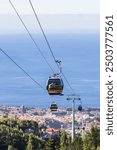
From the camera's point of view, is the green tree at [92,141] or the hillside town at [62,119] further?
→ the hillside town at [62,119]

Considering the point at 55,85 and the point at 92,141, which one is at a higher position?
the point at 55,85

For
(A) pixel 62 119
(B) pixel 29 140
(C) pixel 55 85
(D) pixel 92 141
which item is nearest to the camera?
(C) pixel 55 85

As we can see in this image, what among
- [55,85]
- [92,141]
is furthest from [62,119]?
[55,85]

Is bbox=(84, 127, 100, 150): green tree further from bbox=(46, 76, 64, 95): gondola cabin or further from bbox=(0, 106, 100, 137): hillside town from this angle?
bbox=(0, 106, 100, 137): hillside town

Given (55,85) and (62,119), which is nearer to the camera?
(55,85)

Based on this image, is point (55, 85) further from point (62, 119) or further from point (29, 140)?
point (62, 119)

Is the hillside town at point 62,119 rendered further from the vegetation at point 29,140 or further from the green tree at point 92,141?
the green tree at point 92,141

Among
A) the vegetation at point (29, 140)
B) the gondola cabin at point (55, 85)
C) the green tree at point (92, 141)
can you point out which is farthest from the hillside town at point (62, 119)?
the gondola cabin at point (55, 85)

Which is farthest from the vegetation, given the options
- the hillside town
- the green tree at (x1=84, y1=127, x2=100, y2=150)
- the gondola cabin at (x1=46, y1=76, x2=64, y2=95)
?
the gondola cabin at (x1=46, y1=76, x2=64, y2=95)
